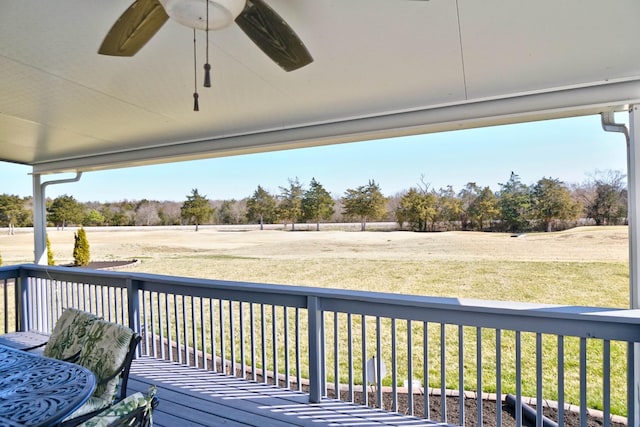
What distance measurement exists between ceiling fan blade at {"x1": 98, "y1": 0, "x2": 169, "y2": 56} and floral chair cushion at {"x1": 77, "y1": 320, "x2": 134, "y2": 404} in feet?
4.53

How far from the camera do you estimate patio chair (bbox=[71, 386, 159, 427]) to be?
0.85 m

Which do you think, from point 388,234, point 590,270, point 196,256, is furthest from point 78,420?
point 196,256

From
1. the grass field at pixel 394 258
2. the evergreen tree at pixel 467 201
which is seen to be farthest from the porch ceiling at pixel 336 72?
the evergreen tree at pixel 467 201

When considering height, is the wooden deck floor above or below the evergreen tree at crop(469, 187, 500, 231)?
below

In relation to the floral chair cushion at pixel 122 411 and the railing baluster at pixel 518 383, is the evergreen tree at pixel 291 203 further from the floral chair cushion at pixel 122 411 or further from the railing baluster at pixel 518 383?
the floral chair cushion at pixel 122 411

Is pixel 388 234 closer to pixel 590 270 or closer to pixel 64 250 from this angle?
pixel 590 270

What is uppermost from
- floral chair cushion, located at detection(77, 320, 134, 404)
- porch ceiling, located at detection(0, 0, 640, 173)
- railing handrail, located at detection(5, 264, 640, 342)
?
porch ceiling, located at detection(0, 0, 640, 173)

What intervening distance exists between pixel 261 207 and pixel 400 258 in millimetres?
4004

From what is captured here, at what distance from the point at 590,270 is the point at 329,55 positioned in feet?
22.2

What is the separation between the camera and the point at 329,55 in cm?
188

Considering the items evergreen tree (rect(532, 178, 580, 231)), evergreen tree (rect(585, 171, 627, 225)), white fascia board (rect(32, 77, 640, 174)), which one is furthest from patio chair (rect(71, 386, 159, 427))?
evergreen tree (rect(532, 178, 580, 231))

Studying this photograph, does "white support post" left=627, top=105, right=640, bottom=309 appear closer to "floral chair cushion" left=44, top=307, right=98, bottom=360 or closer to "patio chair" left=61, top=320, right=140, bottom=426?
"patio chair" left=61, top=320, right=140, bottom=426

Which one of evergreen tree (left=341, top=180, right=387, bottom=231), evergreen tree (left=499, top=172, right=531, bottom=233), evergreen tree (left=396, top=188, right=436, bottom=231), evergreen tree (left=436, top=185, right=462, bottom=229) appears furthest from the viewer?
evergreen tree (left=341, top=180, right=387, bottom=231)

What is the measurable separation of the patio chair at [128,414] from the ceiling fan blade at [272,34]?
52.8 inches
